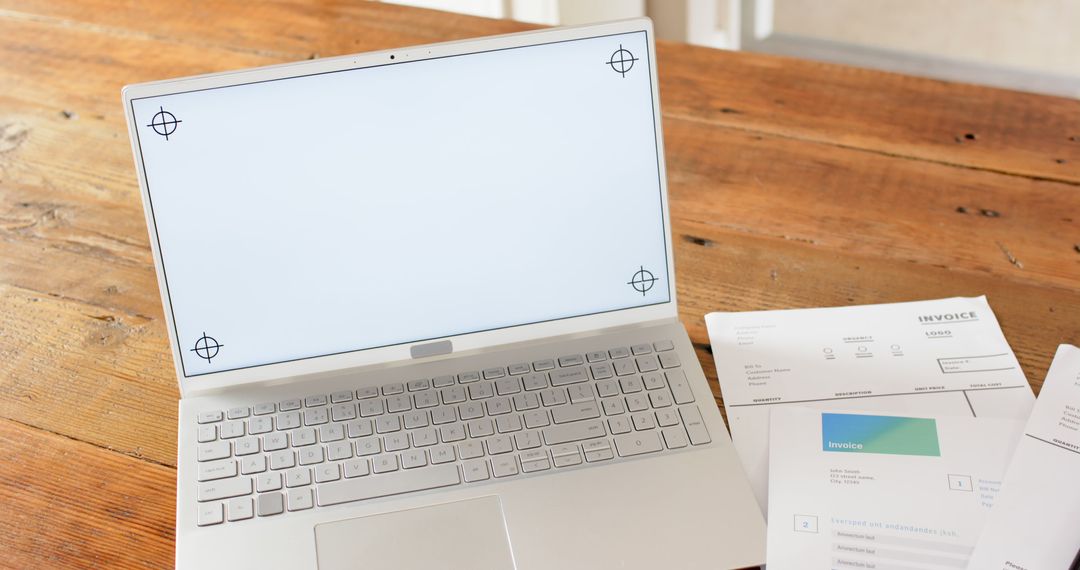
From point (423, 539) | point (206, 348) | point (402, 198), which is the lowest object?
point (423, 539)

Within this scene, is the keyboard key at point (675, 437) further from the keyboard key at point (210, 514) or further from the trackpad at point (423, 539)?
the keyboard key at point (210, 514)

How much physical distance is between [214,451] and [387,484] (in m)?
0.13

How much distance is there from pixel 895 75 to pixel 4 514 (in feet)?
3.40

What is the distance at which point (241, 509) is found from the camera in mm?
701

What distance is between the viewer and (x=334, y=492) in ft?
2.33

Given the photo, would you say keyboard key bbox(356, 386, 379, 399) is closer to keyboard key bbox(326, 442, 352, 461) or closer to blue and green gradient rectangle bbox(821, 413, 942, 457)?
keyboard key bbox(326, 442, 352, 461)

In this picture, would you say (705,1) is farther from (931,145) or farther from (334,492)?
(334,492)

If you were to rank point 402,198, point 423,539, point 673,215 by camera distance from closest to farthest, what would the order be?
1. point 423,539
2. point 402,198
3. point 673,215

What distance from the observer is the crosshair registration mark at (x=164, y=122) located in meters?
0.75

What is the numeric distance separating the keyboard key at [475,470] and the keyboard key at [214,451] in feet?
0.58

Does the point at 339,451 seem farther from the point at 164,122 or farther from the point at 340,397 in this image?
the point at 164,122

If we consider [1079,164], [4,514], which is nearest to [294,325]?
[4,514]

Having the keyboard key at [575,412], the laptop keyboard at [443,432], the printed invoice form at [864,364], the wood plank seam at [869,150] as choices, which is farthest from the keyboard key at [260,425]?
the wood plank seam at [869,150]

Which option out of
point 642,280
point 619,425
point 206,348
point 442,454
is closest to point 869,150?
point 642,280
